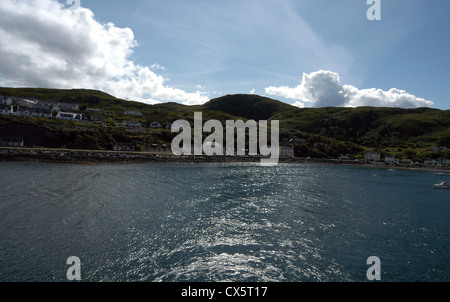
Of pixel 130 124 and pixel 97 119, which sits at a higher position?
pixel 97 119

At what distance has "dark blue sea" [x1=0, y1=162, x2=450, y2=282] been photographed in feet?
48.5

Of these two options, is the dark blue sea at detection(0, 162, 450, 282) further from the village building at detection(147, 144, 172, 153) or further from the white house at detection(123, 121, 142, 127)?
the white house at detection(123, 121, 142, 127)

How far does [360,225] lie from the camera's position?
998 inches

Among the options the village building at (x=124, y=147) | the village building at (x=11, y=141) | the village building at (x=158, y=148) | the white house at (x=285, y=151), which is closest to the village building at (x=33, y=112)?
the village building at (x=11, y=141)

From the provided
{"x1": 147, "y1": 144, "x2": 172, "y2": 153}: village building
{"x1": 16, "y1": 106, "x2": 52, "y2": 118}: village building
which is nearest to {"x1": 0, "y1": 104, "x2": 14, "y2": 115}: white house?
{"x1": 16, "y1": 106, "x2": 52, "y2": 118}: village building

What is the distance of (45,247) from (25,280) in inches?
158

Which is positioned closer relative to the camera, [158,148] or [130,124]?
[158,148]

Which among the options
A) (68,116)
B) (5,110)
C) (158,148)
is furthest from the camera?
(68,116)

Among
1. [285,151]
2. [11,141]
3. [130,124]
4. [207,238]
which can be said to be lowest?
[207,238]

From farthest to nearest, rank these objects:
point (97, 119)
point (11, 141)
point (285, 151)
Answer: point (285, 151), point (97, 119), point (11, 141)

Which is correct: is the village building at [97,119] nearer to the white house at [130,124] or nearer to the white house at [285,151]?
the white house at [130,124]

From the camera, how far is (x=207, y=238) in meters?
20.0

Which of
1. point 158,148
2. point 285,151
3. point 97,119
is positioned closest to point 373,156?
point 285,151

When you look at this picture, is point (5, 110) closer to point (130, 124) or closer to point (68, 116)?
point (68, 116)
